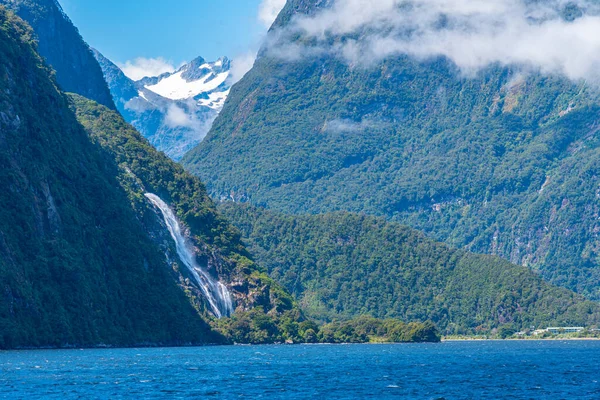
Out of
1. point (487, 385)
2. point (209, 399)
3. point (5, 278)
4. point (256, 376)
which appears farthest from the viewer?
point (5, 278)

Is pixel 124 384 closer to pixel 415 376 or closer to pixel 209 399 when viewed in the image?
pixel 209 399

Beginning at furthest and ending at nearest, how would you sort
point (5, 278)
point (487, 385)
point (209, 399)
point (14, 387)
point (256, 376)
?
point (5, 278) < point (256, 376) < point (487, 385) < point (14, 387) < point (209, 399)

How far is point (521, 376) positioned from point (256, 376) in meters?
33.0

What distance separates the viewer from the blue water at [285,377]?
4737 inches

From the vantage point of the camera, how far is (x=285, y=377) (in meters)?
144

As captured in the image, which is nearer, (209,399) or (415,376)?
(209,399)

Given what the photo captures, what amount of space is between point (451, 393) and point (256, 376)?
3133cm

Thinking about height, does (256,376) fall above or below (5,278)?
below

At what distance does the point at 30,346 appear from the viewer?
198250 millimetres

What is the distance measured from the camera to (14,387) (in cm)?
12081

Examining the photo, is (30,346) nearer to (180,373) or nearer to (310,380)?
(180,373)

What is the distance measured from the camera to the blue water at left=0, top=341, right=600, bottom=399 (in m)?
120

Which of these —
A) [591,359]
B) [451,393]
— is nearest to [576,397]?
[451,393]

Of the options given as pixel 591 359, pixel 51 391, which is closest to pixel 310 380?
pixel 51 391
